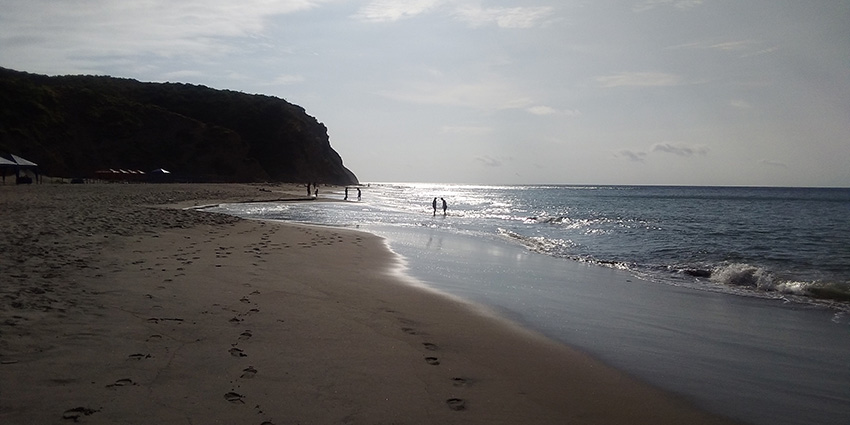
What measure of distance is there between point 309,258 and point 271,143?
95045 millimetres

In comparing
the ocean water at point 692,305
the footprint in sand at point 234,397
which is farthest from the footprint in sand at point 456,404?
the ocean water at point 692,305

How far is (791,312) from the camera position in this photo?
973 centimetres

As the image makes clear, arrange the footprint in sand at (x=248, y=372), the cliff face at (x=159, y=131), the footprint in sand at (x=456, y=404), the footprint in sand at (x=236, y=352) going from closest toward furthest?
the footprint in sand at (x=456, y=404) < the footprint in sand at (x=248, y=372) < the footprint in sand at (x=236, y=352) < the cliff face at (x=159, y=131)

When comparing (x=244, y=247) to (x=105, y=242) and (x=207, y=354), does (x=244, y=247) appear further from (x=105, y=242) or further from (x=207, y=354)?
(x=207, y=354)

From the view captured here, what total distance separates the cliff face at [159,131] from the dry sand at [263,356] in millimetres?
71936

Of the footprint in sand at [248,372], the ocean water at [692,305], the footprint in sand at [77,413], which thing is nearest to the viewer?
the footprint in sand at [77,413]

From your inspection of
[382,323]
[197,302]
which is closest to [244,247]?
[197,302]

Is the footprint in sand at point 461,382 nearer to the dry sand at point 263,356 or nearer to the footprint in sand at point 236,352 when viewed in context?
the dry sand at point 263,356

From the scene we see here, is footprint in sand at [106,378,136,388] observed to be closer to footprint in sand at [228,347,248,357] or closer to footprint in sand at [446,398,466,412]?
footprint in sand at [228,347,248,357]

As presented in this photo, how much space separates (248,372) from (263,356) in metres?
0.46

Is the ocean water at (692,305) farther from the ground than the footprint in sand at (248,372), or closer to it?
closer to it

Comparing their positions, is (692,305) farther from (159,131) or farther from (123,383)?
(159,131)

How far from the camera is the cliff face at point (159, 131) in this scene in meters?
72.9

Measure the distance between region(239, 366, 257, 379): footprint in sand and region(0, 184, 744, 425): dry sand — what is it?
0.01 m
